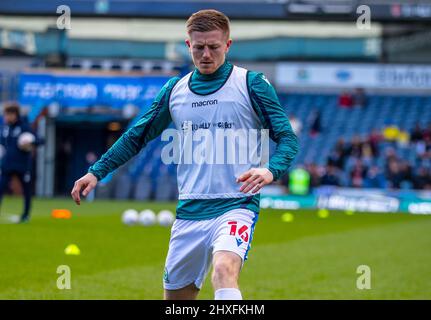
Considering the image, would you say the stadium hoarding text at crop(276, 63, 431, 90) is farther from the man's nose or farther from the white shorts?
the white shorts

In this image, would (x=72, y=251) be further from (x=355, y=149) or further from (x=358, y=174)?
(x=355, y=149)

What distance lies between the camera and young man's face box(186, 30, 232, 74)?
561 cm

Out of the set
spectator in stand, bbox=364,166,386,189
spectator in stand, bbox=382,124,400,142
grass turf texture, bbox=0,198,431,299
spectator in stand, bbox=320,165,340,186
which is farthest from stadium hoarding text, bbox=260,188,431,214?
grass turf texture, bbox=0,198,431,299

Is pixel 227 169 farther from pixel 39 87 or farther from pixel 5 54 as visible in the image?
pixel 5 54

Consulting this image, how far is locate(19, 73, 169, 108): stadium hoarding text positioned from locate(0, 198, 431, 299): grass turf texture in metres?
10.1

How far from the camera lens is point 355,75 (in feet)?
121

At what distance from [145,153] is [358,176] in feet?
27.8

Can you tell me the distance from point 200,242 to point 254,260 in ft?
23.9

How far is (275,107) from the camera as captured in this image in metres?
5.66

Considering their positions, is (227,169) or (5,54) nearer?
(227,169)

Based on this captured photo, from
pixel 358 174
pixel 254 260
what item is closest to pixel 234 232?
pixel 254 260

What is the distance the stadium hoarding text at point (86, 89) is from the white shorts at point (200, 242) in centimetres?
2438

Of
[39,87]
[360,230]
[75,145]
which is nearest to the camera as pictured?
[360,230]

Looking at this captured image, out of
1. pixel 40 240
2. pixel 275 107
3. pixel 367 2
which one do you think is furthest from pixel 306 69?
pixel 275 107
